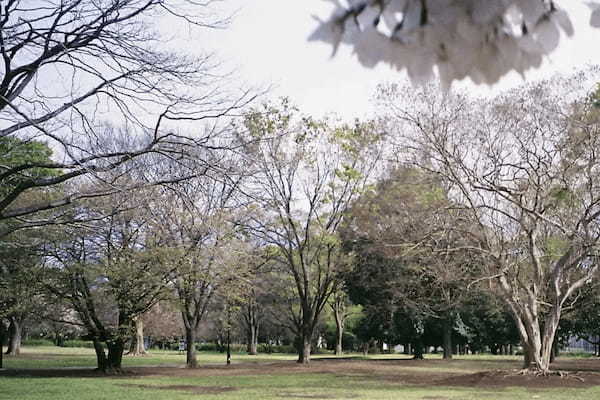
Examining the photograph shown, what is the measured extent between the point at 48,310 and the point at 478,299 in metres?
19.9

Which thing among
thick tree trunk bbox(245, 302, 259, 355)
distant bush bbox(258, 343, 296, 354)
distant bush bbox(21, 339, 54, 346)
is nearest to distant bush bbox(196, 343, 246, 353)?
distant bush bbox(258, 343, 296, 354)

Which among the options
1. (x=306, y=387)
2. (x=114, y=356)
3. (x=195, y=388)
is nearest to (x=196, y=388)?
(x=195, y=388)

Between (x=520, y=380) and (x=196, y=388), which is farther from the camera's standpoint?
(x=520, y=380)

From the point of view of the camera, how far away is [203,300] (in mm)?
28469

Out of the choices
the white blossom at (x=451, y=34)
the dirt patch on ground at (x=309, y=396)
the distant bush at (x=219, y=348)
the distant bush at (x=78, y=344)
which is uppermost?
the white blossom at (x=451, y=34)

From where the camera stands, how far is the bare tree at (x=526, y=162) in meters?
16.1

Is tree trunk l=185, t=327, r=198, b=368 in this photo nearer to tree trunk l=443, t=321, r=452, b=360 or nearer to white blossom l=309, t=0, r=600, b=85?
tree trunk l=443, t=321, r=452, b=360

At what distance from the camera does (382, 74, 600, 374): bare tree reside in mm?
16109

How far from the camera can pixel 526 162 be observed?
55.6 ft

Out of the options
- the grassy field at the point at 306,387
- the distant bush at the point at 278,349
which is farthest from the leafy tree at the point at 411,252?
the distant bush at the point at 278,349

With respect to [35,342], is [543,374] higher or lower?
higher

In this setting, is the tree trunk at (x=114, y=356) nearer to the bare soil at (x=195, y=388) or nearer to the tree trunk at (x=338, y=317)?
the bare soil at (x=195, y=388)

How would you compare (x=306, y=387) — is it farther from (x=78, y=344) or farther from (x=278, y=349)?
(x=78, y=344)

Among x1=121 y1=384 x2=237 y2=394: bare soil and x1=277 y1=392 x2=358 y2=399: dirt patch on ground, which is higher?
x1=277 y1=392 x2=358 y2=399: dirt patch on ground
